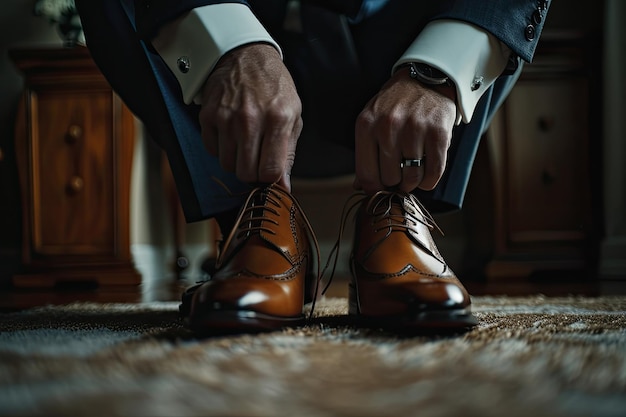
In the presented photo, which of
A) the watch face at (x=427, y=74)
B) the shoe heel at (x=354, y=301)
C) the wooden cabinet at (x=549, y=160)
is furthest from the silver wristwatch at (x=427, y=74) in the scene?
the wooden cabinet at (x=549, y=160)

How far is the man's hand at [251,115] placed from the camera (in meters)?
0.49

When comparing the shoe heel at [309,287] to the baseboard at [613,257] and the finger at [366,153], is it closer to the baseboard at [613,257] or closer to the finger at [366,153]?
the finger at [366,153]

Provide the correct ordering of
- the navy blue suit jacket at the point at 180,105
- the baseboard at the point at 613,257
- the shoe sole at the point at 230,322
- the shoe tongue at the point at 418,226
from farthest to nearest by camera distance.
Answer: the baseboard at the point at 613,257
the navy blue suit jacket at the point at 180,105
the shoe tongue at the point at 418,226
the shoe sole at the point at 230,322

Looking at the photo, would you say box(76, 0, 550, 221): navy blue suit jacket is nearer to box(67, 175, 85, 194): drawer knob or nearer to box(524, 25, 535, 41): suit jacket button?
box(524, 25, 535, 41): suit jacket button

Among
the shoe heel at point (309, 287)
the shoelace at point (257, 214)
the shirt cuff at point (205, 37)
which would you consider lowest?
the shoe heel at point (309, 287)

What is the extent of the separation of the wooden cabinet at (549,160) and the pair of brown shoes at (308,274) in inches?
39.6

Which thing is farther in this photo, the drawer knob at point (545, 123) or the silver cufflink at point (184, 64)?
the drawer knob at point (545, 123)

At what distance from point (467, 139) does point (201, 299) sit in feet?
1.32

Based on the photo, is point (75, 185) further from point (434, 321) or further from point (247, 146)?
point (434, 321)

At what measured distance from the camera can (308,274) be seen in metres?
0.61

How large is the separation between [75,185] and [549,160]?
4.01ft

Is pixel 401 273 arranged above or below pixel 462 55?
below

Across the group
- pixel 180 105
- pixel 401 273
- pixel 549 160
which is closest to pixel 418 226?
pixel 401 273

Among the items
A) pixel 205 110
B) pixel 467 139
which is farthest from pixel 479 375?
pixel 467 139
